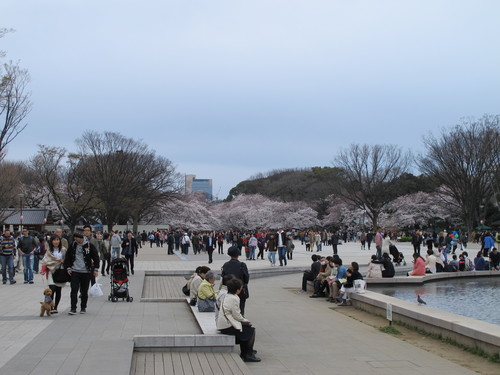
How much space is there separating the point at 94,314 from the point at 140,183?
47.4 meters

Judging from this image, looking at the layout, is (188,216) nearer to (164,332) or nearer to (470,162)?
(470,162)

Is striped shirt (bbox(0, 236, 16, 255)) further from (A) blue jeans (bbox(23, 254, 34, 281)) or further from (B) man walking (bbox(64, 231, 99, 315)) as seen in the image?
(B) man walking (bbox(64, 231, 99, 315))

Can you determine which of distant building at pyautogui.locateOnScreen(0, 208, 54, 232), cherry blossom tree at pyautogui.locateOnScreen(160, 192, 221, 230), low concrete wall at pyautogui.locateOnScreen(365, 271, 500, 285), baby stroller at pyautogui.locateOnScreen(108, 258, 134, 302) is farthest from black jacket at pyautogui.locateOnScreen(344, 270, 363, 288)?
cherry blossom tree at pyautogui.locateOnScreen(160, 192, 221, 230)

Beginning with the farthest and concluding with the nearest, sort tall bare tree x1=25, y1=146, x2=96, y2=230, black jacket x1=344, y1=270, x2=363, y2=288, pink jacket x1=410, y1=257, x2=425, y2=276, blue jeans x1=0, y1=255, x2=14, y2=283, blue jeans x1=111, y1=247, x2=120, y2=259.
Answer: tall bare tree x1=25, y1=146, x2=96, y2=230 → blue jeans x1=111, y1=247, x2=120, y2=259 → pink jacket x1=410, y1=257, x2=425, y2=276 → blue jeans x1=0, y1=255, x2=14, y2=283 → black jacket x1=344, y1=270, x2=363, y2=288

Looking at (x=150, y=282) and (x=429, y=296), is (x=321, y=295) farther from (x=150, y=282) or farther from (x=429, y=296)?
(x=150, y=282)

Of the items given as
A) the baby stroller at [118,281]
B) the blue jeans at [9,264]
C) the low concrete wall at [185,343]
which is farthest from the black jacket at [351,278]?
the blue jeans at [9,264]

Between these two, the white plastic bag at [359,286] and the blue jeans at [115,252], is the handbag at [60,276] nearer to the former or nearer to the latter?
the white plastic bag at [359,286]

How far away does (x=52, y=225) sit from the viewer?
6762cm

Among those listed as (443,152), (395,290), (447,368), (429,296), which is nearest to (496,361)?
(447,368)

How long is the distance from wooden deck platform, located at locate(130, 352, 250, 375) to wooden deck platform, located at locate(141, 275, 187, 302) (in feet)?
19.0

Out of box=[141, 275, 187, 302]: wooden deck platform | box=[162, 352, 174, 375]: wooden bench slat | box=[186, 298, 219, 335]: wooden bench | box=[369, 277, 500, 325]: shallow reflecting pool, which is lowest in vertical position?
box=[369, 277, 500, 325]: shallow reflecting pool

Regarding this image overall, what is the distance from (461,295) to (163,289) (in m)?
8.61

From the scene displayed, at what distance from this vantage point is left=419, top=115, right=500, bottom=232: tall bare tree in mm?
45625

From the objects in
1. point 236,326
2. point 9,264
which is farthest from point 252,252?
point 236,326
